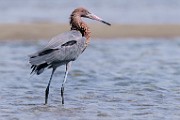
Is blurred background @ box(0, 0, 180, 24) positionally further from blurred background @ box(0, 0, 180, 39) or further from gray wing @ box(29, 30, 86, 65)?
gray wing @ box(29, 30, 86, 65)

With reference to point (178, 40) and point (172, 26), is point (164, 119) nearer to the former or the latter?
point (178, 40)

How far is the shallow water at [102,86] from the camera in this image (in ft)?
27.3

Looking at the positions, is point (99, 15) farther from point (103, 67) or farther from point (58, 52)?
point (58, 52)

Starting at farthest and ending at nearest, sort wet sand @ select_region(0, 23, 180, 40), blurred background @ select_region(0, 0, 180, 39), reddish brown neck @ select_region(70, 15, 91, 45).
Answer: blurred background @ select_region(0, 0, 180, 39) → wet sand @ select_region(0, 23, 180, 40) → reddish brown neck @ select_region(70, 15, 91, 45)

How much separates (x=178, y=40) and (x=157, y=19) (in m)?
3.97

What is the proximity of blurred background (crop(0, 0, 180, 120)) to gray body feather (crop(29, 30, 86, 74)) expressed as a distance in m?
0.57

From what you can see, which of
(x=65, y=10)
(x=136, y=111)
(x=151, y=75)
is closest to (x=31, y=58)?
(x=136, y=111)

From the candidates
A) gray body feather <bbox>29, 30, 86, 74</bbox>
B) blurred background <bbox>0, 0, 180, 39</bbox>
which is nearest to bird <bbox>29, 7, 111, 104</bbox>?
gray body feather <bbox>29, 30, 86, 74</bbox>

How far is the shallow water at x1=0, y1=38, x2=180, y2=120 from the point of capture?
8.34 metres

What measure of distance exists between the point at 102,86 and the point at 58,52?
1.65 m

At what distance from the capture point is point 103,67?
12.4 metres

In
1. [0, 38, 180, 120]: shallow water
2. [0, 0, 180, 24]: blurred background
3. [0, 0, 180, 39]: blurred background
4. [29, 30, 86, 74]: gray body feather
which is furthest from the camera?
[0, 0, 180, 24]: blurred background

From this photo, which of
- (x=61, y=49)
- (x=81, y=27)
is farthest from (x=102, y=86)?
(x=61, y=49)

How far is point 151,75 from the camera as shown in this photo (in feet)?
37.4
